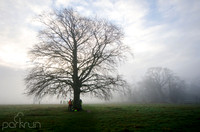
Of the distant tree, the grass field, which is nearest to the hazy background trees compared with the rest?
the distant tree

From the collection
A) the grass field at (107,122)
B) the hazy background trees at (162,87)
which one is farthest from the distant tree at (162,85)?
the grass field at (107,122)

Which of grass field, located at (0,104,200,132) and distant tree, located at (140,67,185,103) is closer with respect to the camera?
grass field, located at (0,104,200,132)

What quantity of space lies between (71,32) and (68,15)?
233 centimetres

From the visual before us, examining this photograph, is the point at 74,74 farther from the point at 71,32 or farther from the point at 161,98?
the point at 161,98

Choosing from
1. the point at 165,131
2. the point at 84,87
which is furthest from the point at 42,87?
the point at 165,131

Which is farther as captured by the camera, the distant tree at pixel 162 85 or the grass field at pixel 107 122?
the distant tree at pixel 162 85

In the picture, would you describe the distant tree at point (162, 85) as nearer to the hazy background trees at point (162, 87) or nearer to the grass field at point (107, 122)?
the hazy background trees at point (162, 87)

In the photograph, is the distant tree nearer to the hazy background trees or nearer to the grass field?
the hazy background trees

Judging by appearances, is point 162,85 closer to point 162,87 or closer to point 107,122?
point 162,87

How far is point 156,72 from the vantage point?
213 feet

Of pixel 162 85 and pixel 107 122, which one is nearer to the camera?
pixel 107 122

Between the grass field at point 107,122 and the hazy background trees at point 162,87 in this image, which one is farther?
the hazy background trees at point 162,87

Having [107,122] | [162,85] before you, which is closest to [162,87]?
[162,85]

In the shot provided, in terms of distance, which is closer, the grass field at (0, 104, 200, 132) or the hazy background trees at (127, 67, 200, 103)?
the grass field at (0, 104, 200, 132)
